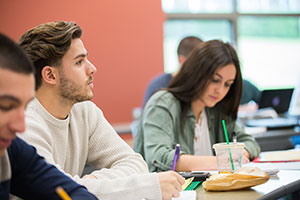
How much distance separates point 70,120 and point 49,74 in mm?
212

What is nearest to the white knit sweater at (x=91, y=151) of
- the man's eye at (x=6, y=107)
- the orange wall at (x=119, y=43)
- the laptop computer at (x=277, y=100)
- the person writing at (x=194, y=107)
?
the person writing at (x=194, y=107)

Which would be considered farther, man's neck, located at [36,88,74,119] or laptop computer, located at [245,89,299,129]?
laptop computer, located at [245,89,299,129]

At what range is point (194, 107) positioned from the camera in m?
2.38

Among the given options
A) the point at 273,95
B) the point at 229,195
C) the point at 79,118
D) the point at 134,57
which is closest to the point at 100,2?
the point at 134,57

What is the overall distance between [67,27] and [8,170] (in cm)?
68

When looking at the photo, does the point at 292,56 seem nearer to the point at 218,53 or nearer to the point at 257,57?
the point at 257,57

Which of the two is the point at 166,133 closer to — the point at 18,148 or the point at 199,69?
the point at 199,69

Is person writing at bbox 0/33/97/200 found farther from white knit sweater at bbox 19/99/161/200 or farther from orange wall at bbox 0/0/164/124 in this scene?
orange wall at bbox 0/0/164/124

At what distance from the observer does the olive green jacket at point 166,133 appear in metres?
2.02

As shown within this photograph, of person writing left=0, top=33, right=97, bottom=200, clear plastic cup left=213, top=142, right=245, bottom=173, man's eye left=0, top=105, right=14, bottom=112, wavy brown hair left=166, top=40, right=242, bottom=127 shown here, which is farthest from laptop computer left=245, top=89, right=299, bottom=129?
man's eye left=0, top=105, right=14, bottom=112

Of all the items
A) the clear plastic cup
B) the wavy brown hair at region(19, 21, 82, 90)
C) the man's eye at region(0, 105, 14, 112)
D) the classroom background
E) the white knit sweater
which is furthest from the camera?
the classroom background

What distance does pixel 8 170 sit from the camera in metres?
1.01

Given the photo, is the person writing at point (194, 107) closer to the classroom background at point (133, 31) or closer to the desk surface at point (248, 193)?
the desk surface at point (248, 193)

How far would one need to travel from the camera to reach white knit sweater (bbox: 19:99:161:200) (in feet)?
4.16
